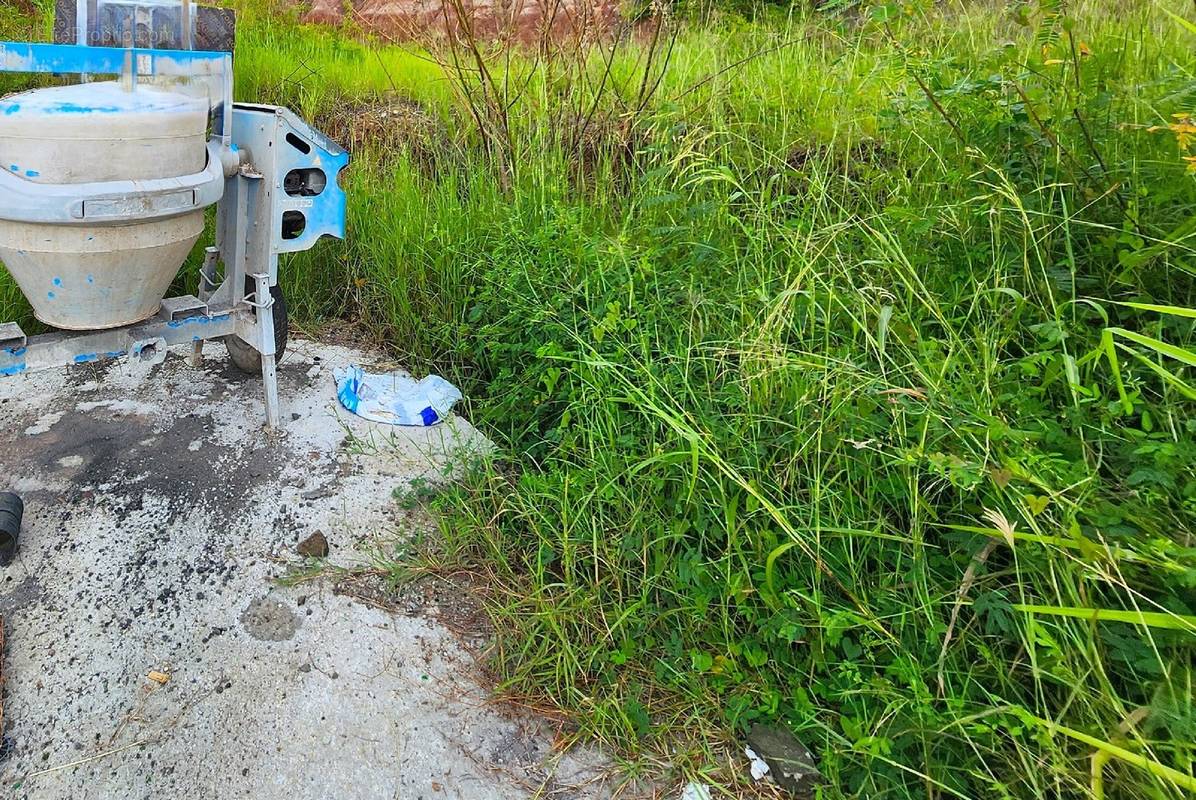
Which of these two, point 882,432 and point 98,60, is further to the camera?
point 98,60

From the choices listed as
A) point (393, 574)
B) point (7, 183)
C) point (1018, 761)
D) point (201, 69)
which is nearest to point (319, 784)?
point (393, 574)

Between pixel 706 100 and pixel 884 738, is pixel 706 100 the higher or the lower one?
the higher one

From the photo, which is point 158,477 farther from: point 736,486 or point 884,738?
Answer: point 884,738

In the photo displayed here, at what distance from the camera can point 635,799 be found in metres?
1.74

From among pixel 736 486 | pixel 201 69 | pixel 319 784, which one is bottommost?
pixel 319 784

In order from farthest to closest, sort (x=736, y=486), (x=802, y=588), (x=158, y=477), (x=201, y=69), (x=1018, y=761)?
1. (x=158, y=477)
2. (x=201, y=69)
3. (x=736, y=486)
4. (x=802, y=588)
5. (x=1018, y=761)

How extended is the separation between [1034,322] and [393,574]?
1.90 m

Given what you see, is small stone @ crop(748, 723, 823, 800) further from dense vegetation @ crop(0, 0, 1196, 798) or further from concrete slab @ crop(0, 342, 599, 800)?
concrete slab @ crop(0, 342, 599, 800)

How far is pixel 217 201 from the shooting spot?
2.46m

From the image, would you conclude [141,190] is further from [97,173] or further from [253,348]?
[253,348]

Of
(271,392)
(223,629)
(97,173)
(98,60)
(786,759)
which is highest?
(98,60)

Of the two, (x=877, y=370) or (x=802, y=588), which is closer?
(x=802, y=588)

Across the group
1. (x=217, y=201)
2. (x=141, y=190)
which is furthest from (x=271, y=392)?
(x=141, y=190)

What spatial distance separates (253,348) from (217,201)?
73cm
